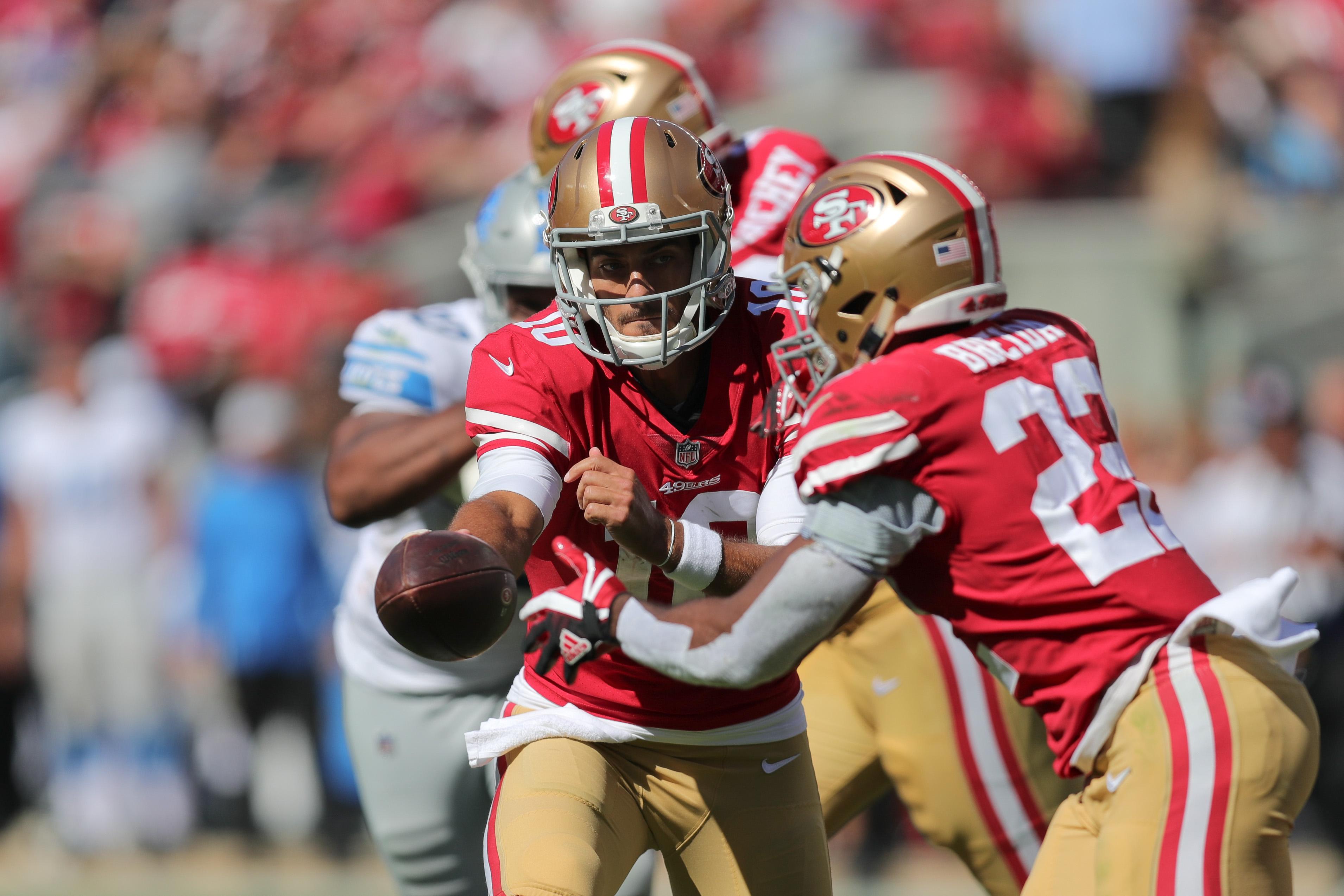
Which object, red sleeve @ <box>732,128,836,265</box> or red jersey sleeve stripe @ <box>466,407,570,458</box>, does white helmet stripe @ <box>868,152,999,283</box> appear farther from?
red sleeve @ <box>732,128,836,265</box>

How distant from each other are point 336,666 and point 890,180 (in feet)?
16.5

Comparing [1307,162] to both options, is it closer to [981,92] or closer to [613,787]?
[981,92]

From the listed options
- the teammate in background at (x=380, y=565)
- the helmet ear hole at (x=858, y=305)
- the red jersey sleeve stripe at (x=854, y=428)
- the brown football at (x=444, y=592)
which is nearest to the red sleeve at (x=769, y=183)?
the teammate in background at (x=380, y=565)

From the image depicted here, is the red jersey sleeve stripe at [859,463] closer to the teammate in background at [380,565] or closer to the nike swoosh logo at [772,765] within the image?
the nike swoosh logo at [772,765]

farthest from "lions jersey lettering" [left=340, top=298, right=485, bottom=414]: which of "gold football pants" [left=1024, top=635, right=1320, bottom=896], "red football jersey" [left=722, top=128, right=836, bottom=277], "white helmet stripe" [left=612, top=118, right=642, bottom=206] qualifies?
"gold football pants" [left=1024, top=635, right=1320, bottom=896]

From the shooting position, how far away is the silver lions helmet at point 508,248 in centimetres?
379

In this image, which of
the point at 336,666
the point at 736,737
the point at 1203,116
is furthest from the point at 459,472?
the point at 1203,116

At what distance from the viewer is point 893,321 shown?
2.71 m

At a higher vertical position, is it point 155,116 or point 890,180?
point 890,180

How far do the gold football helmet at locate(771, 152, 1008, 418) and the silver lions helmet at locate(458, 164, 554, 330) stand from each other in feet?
3.50

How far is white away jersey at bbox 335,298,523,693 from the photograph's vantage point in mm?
3877

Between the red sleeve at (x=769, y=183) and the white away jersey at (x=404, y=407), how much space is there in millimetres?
697

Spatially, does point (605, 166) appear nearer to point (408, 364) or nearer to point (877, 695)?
point (408, 364)

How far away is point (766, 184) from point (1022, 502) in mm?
1605
